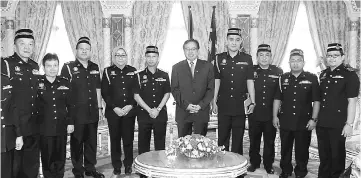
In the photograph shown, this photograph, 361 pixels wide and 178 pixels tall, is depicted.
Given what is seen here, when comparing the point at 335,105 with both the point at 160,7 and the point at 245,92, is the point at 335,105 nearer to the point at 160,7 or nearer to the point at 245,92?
the point at 245,92

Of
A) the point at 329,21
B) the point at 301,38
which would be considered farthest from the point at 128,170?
the point at 329,21

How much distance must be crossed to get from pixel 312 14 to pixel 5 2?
7126 millimetres

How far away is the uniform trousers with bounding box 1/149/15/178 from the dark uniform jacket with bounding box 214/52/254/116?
2.29 meters

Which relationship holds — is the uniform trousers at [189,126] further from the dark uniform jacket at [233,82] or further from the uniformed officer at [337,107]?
the uniformed officer at [337,107]

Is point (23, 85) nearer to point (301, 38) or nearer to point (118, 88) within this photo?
point (118, 88)

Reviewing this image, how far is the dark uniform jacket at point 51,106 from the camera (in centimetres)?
396

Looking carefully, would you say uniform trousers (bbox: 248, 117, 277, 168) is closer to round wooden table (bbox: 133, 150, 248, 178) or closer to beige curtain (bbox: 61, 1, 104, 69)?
round wooden table (bbox: 133, 150, 248, 178)

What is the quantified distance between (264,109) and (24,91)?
270 centimetres

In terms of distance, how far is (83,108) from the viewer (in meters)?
4.34

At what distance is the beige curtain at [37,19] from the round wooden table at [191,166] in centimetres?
640

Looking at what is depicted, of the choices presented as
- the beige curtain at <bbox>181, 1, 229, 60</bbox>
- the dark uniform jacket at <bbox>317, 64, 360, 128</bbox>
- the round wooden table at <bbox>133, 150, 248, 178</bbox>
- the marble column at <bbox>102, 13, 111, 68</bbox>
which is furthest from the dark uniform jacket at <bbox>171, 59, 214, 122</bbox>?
the beige curtain at <bbox>181, 1, 229, 60</bbox>

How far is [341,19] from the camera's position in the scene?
9258mm

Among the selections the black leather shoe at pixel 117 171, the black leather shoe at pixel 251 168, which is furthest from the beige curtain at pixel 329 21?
the black leather shoe at pixel 117 171

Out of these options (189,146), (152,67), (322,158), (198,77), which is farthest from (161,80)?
(322,158)
